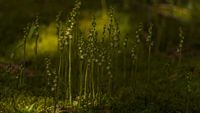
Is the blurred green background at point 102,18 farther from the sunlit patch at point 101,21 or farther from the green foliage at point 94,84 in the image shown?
the green foliage at point 94,84

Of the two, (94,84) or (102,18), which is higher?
(102,18)

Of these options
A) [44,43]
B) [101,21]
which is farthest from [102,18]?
[44,43]

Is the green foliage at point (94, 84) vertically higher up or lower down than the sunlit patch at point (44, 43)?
lower down

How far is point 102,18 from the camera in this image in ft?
51.5

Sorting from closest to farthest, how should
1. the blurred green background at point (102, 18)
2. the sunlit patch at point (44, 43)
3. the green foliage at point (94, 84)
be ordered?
the green foliage at point (94, 84) → the sunlit patch at point (44, 43) → the blurred green background at point (102, 18)

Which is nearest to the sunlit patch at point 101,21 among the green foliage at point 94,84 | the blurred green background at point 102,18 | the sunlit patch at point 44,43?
the blurred green background at point 102,18

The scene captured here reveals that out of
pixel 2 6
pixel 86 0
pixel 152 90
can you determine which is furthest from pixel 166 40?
pixel 2 6

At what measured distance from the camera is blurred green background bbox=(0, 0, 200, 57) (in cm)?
1491

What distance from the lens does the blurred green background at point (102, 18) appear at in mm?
14906

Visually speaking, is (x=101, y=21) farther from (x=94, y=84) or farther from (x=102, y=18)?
(x=94, y=84)

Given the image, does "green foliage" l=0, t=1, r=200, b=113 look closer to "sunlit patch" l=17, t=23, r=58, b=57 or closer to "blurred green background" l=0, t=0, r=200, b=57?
"sunlit patch" l=17, t=23, r=58, b=57

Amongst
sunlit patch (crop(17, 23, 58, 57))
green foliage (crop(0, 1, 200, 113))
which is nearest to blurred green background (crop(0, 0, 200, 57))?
sunlit patch (crop(17, 23, 58, 57))

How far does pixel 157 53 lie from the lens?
47.2 feet

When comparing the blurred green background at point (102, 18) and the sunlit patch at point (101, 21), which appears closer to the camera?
the blurred green background at point (102, 18)
